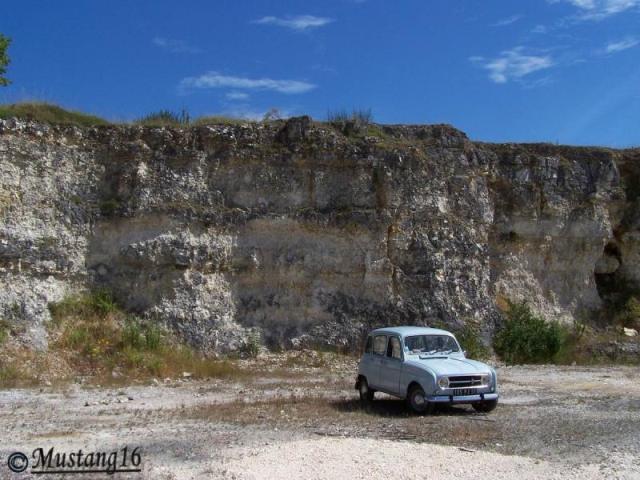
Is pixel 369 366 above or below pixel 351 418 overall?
above

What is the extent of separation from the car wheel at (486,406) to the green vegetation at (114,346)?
882cm

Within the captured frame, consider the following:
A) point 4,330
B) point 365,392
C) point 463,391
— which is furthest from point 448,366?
point 4,330

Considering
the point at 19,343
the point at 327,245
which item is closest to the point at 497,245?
the point at 327,245

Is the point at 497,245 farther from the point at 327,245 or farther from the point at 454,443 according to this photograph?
the point at 454,443

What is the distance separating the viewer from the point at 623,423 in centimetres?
1280

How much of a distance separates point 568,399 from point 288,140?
13.6m

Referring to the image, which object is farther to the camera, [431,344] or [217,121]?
[217,121]

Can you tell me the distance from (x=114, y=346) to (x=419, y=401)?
10.9 meters

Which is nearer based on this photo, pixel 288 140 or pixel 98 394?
pixel 98 394

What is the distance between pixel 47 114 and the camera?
78.7ft

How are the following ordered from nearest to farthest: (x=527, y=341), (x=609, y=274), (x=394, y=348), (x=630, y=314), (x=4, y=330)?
1. (x=394, y=348)
2. (x=4, y=330)
3. (x=527, y=341)
4. (x=630, y=314)
5. (x=609, y=274)

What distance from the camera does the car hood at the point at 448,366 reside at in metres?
13.4

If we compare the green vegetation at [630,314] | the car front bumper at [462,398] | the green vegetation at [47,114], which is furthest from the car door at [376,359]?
the green vegetation at [630,314]

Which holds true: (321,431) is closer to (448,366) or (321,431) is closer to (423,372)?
(423,372)
